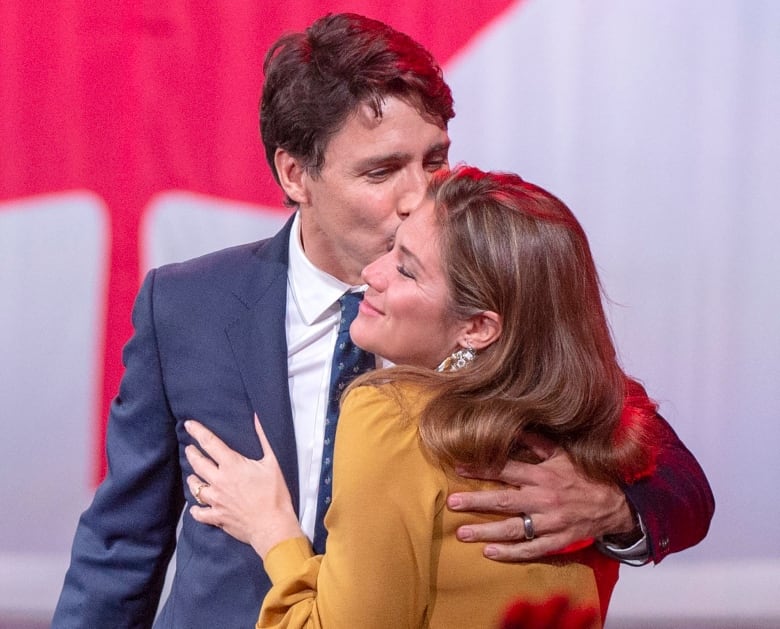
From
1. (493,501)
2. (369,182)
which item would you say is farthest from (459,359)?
(369,182)

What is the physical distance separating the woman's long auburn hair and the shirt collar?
1.14 feet

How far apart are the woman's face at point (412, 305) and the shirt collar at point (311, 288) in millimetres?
268

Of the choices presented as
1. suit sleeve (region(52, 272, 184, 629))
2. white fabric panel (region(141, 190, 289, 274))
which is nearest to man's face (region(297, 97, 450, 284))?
suit sleeve (region(52, 272, 184, 629))

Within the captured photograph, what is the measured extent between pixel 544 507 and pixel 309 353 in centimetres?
46

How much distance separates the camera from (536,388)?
45.9 inches

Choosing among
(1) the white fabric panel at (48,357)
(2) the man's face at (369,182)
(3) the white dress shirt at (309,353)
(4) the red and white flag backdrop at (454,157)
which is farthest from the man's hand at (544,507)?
(1) the white fabric panel at (48,357)

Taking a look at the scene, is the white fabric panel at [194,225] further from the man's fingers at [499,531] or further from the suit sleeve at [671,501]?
the man's fingers at [499,531]

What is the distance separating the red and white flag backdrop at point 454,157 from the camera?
2193 millimetres

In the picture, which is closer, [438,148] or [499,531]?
[499,531]

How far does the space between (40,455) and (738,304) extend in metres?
1.56

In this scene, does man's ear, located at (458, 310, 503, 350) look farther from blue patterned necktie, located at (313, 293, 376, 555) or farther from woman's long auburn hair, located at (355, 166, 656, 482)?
blue patterned necktie, located at (313, 293, 376, 555)

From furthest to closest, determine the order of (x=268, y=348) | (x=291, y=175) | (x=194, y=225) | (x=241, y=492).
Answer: (x=194, y=225)
(x=291, y=175)
(x=268, y=348)
(x=241, y=492)

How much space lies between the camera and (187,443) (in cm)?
147

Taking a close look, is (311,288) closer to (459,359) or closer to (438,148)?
(438,148)
